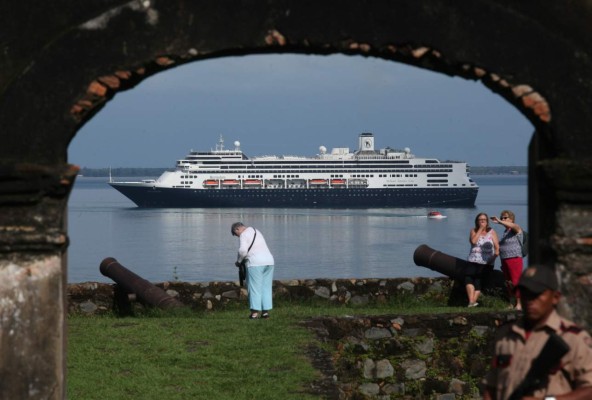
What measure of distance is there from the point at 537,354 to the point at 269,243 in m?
43.9

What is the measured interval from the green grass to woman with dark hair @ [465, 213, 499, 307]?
1563mm

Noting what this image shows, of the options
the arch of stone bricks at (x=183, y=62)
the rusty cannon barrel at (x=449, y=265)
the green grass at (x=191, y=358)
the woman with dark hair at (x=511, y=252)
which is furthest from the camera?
the rusty cannon barrel at (x=449, y=265)

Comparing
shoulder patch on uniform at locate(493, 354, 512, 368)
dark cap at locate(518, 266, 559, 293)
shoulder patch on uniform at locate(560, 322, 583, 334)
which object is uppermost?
dark cap at locate(518, 266, 559, 293)

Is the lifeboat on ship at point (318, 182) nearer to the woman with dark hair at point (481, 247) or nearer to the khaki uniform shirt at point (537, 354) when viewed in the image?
the woman with dark hair at point (481, 247)

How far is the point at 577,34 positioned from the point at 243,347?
4236 mm

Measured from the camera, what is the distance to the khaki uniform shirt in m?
3.99

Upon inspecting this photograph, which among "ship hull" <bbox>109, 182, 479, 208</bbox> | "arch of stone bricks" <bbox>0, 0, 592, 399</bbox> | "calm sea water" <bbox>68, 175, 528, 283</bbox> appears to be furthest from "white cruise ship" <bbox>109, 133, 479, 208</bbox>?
"arch of stone bricks" <bbox>0, 0, 592, 399</bbox>

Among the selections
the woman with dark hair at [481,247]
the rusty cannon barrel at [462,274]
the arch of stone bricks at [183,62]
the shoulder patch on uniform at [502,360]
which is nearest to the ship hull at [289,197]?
the rusty cannon barrel at [462,274]

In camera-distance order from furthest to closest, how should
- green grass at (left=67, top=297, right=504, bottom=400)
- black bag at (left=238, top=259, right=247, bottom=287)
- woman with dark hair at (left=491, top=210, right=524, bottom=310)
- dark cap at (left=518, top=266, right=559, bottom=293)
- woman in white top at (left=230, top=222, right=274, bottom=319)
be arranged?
1. woman with dark hair at (left=491, top=210, right=524, bottom=310)
2. black bag at (left=238, top=259, right=247, bottom=287)
3. woman in white top at (left=230, top=222, right=274, bottom=319)
4. green grass at (left=67, top=297, right=504, bottom=400)
5. dark cap at (left=518, top=266, right=559, bottom=293)

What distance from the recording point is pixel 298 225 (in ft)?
211

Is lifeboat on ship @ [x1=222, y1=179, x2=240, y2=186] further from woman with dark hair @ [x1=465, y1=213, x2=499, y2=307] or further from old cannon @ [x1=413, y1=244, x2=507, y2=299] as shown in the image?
woman with dark hair @ [x1=465, y1=213, x2=499, y2=307]

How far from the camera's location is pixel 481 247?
11.4 m

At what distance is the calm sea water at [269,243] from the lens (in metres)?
33.5

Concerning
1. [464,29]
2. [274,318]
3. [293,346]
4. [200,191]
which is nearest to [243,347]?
[293,346]
